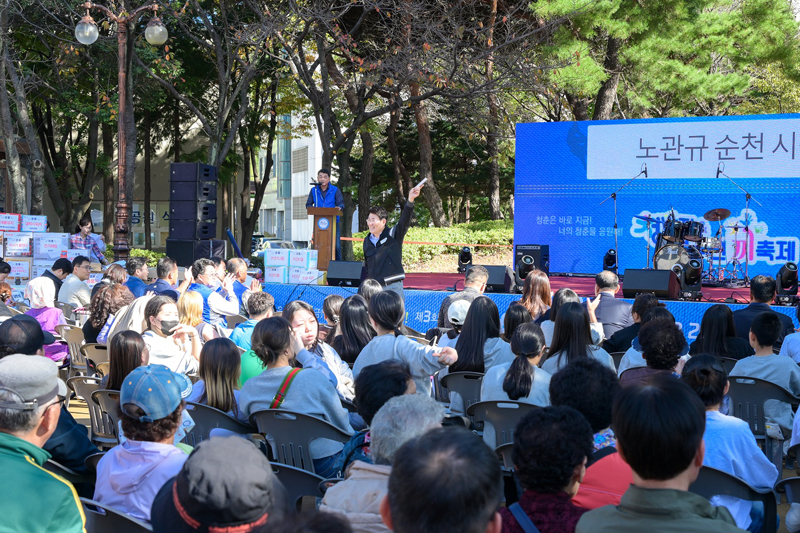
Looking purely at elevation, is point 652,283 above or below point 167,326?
above

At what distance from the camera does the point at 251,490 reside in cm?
148

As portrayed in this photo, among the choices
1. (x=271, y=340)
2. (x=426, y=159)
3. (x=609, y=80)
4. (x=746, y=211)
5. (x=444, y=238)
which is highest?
(x=609, y=80)

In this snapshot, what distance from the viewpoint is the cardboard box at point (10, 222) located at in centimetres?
1185

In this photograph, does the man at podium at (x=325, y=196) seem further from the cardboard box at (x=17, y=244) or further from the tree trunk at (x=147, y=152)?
the tree trunk at (x=147, y=152)

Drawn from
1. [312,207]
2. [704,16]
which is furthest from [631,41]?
[312,207]

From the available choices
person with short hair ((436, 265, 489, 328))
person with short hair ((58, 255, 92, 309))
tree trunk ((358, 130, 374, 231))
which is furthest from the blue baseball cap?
tree trunk ((358, 130, 374, 231))

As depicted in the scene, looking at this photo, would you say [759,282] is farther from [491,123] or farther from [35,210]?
[35,210]

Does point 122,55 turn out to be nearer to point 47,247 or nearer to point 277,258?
point 47,247

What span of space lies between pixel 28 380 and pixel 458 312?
296 cm

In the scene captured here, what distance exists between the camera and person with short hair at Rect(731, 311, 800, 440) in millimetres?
3771

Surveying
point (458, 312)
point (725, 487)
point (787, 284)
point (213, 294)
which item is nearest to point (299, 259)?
point (213, 294)

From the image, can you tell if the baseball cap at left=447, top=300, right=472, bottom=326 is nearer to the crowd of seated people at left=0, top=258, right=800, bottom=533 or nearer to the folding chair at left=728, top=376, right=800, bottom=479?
the crowd of seated people at left=0, top=258, right=800, bottom=533

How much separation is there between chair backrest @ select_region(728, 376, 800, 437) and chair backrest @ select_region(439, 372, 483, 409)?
133cm

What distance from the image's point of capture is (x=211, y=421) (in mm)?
3324
